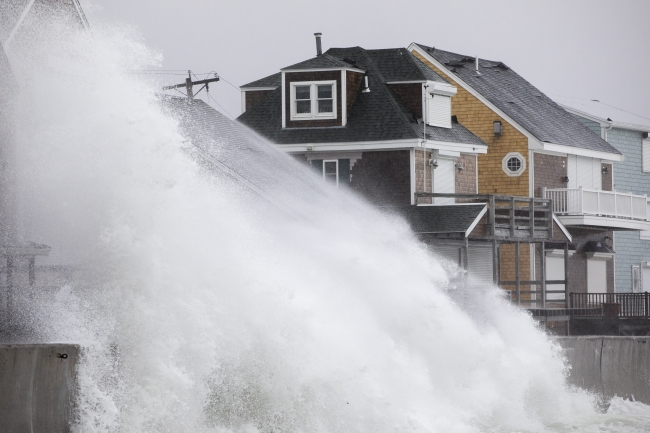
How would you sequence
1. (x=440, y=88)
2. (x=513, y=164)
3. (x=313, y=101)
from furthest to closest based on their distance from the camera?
(x=513, y=164)
(x=440, y=88)
(x=313, y=101)

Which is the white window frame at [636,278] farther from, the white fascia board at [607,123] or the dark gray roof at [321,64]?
the dark gray roof at [321,64]

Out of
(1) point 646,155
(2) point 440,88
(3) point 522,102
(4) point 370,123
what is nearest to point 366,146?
(4) point 370,123

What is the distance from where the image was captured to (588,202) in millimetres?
42438

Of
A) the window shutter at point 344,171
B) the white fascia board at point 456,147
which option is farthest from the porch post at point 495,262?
the window shutter at point 344,171

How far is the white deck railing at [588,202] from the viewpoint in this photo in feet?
138

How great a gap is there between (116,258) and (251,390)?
7.18 ft

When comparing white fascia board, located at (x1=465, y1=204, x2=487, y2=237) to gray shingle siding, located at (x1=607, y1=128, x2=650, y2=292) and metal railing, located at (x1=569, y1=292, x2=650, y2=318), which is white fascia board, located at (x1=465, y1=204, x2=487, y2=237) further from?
gray shingle siding, located at (x1=607, y1=128, x2=650, y2=292)

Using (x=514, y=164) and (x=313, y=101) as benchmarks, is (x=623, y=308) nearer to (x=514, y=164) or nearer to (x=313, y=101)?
(x=514, y=164)

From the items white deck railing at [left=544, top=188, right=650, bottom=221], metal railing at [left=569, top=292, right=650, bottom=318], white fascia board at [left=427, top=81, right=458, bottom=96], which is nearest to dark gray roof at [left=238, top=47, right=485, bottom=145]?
white fascia board at [left=427, top=81, right=458, bottom=96]

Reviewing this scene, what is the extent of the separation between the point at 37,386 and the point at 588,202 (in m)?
32.6

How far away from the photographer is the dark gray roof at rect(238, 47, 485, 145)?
3856 cm

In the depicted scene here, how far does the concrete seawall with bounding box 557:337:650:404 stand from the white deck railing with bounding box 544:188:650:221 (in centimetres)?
1688

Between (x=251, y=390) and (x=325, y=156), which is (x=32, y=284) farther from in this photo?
(x=325, y=156)

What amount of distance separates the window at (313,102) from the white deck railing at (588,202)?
28.7ft
